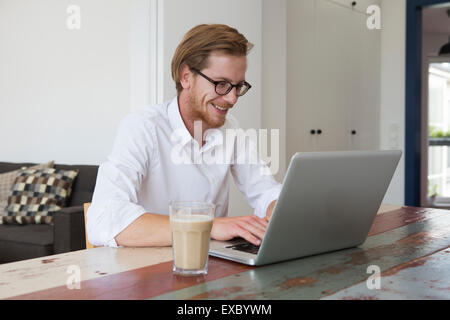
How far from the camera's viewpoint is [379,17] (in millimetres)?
4289

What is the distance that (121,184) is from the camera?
125 centimetres

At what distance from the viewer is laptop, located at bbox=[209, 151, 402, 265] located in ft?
2.84

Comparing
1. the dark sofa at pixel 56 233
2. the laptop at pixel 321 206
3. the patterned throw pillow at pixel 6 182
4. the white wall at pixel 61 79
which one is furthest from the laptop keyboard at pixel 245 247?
the patterned throw pillow at pixel 6 182

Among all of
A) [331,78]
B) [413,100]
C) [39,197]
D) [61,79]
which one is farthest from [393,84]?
[39,197]

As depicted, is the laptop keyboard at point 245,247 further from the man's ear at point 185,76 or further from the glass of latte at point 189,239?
the man's ear at point 185,76

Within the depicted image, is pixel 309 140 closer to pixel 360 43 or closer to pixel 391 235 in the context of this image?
pixel 360 43

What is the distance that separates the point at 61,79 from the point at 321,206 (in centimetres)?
312

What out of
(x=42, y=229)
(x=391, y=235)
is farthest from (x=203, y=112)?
(x=42, y=229)

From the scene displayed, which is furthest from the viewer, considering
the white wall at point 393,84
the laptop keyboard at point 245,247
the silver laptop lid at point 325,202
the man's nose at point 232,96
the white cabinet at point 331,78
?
the white wall at point 393,84

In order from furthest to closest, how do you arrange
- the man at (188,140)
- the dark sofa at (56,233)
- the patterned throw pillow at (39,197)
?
the patterned throw pillow at (39,197), the dark sofa at (56,233), the man at (188,140)

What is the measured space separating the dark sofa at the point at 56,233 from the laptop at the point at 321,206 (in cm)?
162

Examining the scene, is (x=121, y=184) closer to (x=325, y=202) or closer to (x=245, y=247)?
(x=245, y=247)

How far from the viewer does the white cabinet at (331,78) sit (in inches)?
146

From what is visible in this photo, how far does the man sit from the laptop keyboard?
31cm
